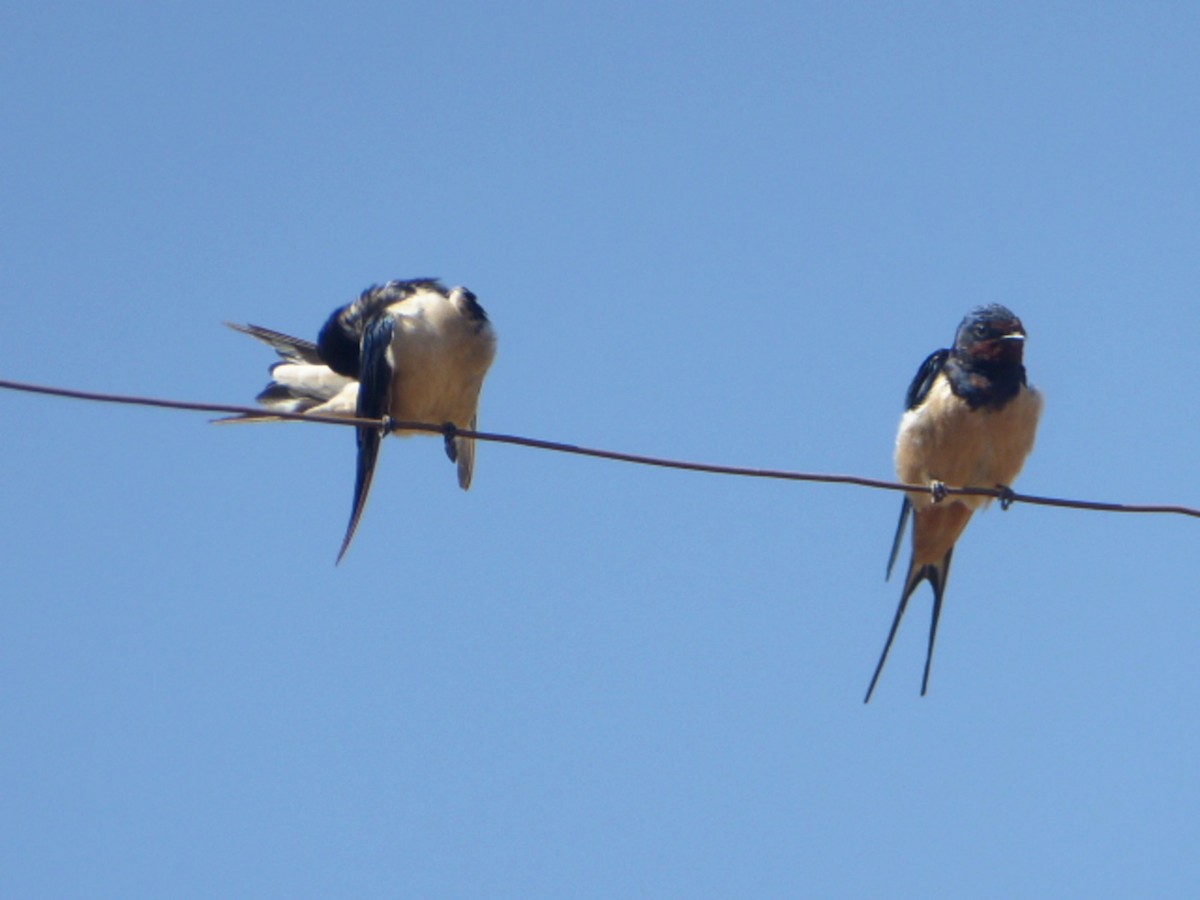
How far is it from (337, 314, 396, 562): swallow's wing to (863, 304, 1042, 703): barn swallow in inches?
74.0

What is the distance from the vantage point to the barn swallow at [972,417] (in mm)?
6375

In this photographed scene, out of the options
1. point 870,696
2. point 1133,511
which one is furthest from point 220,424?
point 1133,511

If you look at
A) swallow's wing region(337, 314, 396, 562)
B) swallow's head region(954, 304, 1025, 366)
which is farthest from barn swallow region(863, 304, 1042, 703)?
swallow's wing region(337, 314, 396, 562)

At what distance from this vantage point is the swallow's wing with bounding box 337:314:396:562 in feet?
21.8

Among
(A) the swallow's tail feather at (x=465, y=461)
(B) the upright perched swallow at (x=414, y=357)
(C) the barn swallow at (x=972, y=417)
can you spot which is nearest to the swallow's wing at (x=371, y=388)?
(B) the upright perched swallow at (x=414, y=357)

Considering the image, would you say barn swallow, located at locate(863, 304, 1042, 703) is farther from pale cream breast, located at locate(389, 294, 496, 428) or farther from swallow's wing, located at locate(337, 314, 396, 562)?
swallow's wing, located at locate(337, 314, 396, 562)

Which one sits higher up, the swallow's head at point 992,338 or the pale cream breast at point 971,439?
the swallow's head at point 992,338

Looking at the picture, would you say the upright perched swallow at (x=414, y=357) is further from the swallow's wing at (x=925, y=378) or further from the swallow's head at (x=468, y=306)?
the swallow's wing at (x=925, y=378)

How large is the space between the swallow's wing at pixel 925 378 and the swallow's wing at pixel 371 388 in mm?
1904

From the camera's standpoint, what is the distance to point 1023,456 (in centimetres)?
644

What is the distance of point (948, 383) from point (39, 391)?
376 cm

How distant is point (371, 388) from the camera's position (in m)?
6.67

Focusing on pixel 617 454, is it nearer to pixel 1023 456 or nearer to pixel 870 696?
pixel 870 696

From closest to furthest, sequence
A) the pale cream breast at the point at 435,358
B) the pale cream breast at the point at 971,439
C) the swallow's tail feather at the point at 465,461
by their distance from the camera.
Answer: the pale cream breast at the point at 971,439, the pale cream breast at the point at 435,358, the swallow's tail feather at the point at 465,461
